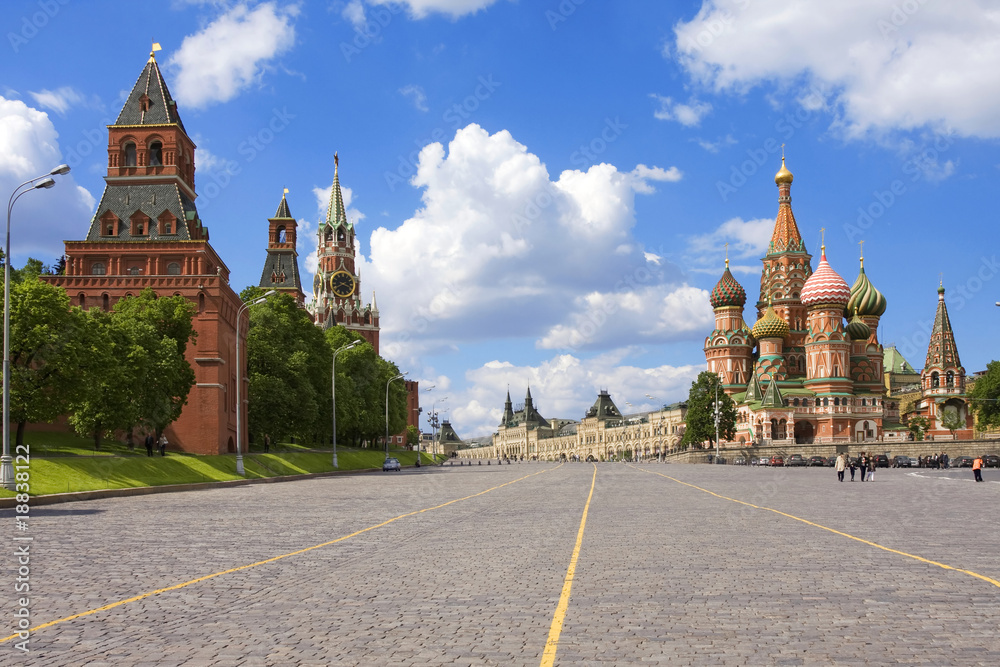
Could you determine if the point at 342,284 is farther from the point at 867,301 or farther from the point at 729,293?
the point at 867,301

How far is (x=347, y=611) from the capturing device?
9.58 m

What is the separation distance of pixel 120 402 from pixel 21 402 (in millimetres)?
7002

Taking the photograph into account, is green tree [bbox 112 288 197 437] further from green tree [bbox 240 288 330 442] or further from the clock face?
the clock face

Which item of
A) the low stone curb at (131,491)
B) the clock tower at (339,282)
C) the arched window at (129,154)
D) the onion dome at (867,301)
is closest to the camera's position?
the low stone curb at (131,491)

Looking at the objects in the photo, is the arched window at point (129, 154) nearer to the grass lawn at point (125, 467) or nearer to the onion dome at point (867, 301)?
the grass lawn at point (125, 467)

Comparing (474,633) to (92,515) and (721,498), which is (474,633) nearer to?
(92,515)

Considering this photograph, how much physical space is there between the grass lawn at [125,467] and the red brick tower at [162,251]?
255 inches

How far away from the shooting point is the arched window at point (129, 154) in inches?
2687

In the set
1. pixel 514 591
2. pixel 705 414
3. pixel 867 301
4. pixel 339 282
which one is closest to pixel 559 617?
pixel 514 591

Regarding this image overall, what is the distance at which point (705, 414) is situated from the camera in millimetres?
120375

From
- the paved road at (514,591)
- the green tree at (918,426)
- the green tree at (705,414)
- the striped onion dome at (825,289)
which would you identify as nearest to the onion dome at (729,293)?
the striped onion dome at (825,289)

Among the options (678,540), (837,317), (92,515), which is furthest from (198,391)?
(837,317)

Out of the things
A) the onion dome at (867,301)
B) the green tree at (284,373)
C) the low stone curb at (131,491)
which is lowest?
the low stone curb at (131,491)

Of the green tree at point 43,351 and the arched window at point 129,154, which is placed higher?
the arched window at point 129,154
